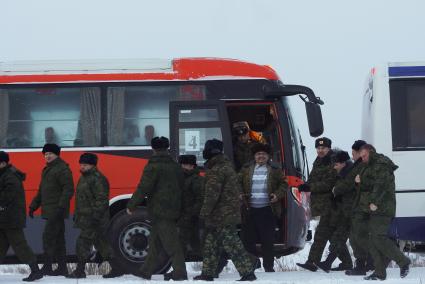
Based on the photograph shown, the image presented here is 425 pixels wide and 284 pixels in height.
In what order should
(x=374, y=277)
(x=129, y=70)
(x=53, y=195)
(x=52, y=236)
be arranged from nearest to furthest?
(x=374, y=277) → (x=53, y=195) → (x=52, y=236) → (x=129, y=70)

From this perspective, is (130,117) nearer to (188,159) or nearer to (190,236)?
(188,159)

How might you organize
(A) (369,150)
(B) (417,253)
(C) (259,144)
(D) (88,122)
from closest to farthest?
(A) (369,150), (C) (259,144), (D) (88,122), (B) (417,253)

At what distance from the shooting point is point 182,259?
13.1 m

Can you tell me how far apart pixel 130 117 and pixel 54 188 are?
182 cm

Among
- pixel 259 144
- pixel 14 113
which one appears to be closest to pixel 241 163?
pixel 259 144

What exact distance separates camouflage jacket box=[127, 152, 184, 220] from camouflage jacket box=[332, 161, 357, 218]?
7.24 feet

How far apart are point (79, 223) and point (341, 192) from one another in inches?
136

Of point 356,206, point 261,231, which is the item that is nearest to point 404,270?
point 356,206

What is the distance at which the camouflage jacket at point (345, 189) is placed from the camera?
13617 millimetres

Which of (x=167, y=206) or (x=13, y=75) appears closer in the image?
(x=167, y=206)

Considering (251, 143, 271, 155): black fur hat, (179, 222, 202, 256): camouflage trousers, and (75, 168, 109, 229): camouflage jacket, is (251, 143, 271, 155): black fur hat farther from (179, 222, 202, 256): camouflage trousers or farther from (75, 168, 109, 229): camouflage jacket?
(75, 168, 109, 229): camouflage jacket

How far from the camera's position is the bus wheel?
14570mm

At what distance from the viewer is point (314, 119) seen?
47.7ft

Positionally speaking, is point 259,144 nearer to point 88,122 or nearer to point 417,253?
point 88,122
